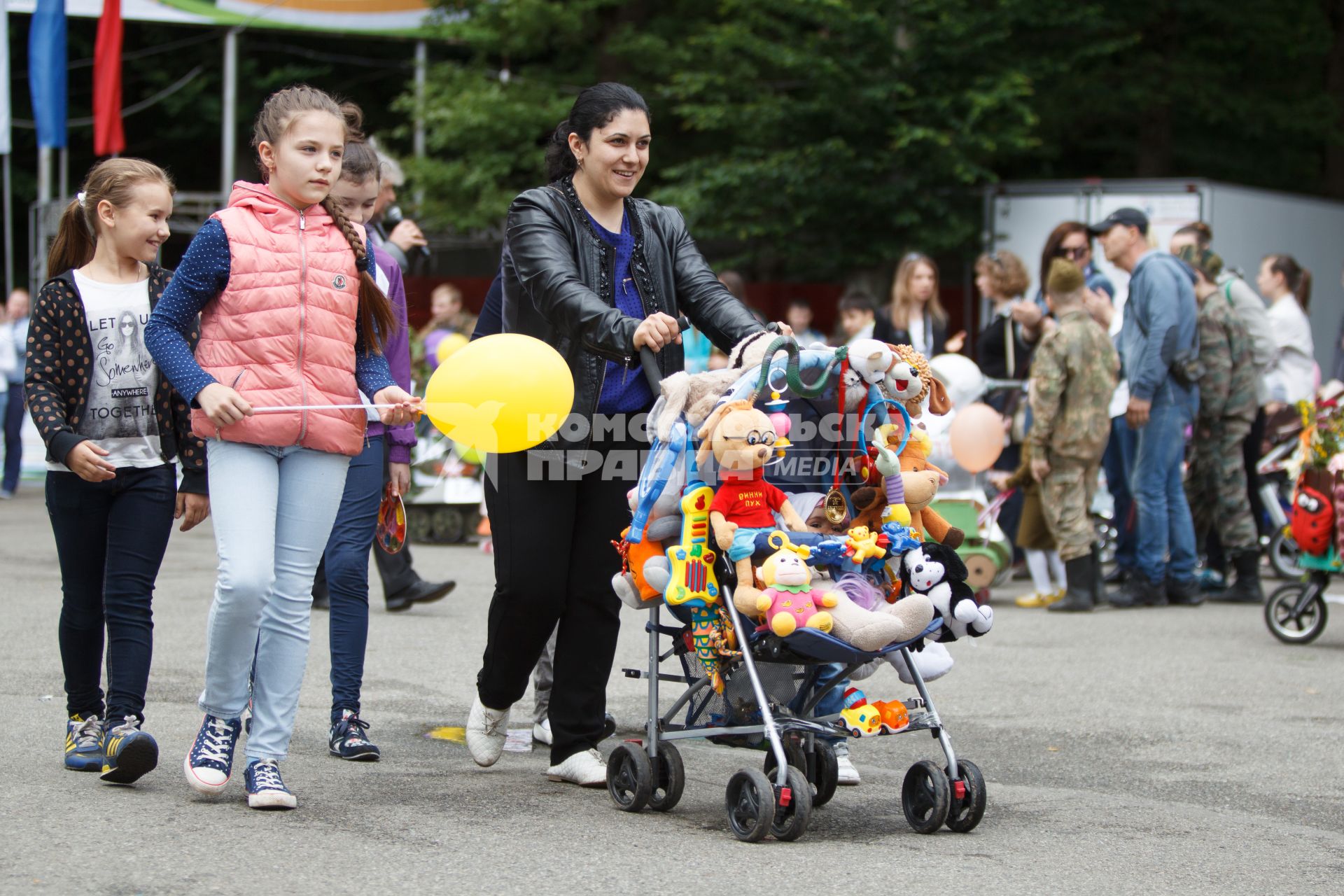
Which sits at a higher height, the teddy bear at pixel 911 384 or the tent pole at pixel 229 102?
the tent pole at pixel 229 102

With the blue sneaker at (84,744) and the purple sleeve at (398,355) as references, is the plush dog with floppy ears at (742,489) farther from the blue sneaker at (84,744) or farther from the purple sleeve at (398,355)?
the blue sneaker at (84,744)

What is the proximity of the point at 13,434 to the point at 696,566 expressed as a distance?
1359cm

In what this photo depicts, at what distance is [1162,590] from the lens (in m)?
10.7

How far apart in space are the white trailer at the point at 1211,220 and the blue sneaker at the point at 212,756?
1429 centimetres

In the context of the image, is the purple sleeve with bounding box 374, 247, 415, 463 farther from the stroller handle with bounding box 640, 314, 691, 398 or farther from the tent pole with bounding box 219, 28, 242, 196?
the tent pole with bounding box 219, 28, 242, 196

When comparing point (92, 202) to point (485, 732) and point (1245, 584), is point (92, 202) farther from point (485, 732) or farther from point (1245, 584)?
point (1245, 584)

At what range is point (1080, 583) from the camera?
33.9ft

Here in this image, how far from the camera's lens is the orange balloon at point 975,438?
9.60 meters

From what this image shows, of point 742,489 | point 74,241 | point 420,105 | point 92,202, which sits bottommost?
point 742,489

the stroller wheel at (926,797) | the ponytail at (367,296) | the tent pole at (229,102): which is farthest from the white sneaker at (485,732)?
the tent pole at (229,102)

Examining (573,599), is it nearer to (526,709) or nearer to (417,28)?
(526,709)

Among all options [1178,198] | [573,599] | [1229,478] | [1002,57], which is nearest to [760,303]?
[1002,57]

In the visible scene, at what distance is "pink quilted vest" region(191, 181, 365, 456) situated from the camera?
4.71 m

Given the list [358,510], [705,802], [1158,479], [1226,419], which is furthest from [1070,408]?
[705,802]
